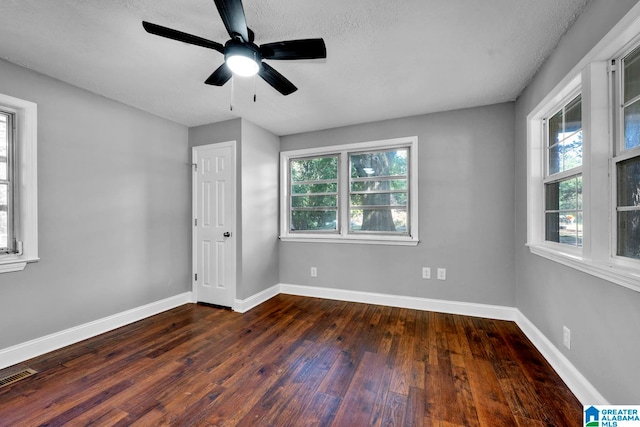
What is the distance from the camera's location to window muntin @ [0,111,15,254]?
2.15 m

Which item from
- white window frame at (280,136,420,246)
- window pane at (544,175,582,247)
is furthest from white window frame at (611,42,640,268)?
white window frame at (280,136,420,246)

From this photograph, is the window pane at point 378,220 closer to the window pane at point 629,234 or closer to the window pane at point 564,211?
the window pane at point 564,211

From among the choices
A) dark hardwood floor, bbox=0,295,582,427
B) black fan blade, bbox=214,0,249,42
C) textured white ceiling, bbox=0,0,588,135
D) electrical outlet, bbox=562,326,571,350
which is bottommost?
dark hardwood floor, bbox=0,295,582,427

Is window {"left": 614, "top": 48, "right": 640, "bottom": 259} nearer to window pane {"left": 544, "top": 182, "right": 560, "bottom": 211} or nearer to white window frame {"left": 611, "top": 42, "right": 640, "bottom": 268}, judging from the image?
white window frame {"left": 611, "top": 42, "right": 640, "bottom": 268}

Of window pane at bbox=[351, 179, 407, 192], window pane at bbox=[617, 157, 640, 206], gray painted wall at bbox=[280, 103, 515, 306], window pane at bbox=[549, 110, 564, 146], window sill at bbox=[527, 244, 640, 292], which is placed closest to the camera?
window sill at bbox=[527, 244, 640, 292]

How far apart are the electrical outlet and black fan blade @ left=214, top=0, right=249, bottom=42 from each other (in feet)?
9.58

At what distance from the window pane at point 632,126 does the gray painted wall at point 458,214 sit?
1.55 meters

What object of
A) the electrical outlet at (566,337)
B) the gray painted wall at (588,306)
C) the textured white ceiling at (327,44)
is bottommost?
the electrical outlet at (566,337)

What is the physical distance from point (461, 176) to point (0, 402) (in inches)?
172

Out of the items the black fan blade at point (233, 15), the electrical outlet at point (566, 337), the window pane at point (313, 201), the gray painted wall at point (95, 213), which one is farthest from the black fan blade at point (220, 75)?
the electrical outlet at point (566, 337)

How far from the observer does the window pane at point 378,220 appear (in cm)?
351

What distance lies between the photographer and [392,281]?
136 inches

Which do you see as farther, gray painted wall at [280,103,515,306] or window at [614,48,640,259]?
gray painted wall at [280,103,515,306]

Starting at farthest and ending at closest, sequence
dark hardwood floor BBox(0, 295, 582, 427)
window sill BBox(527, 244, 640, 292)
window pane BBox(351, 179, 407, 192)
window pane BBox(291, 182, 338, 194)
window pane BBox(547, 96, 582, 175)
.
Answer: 1. window pane BBox(291, 182, 338, 194)
2. window pane BBox(351, 179, 407, 192)
3. window pane BBox(547, 96, 582, 175)
4. dark hardwood floor BBox(0, 295, 582, 427)
5. window sill BBox(527, 244, 640, 292)
